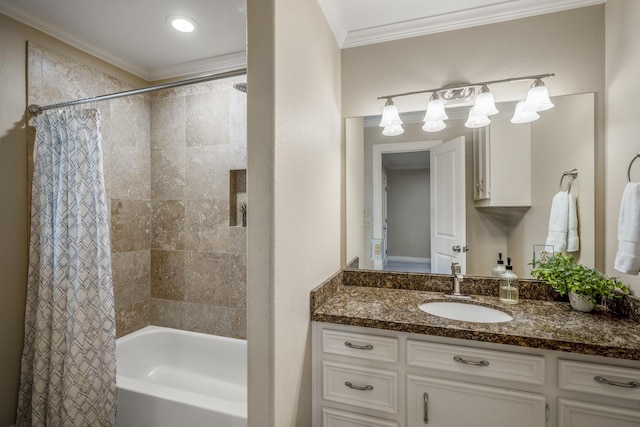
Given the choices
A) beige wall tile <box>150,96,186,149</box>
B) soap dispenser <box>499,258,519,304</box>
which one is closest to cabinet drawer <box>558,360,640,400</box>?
soap dispenser <box>499,258,519,304</box>

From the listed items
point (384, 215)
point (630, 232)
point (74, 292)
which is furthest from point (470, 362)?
point (74, 292)

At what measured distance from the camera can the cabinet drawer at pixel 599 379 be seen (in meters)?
1.11

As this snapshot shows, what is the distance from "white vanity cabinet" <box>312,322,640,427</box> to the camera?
3.76 ft

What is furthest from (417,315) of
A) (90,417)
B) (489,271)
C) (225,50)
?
(225,50)

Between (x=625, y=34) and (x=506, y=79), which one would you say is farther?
(x=506, y=79)

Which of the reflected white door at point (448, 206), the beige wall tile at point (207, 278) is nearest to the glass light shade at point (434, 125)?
Result: the reflected white door at point (448, 206)

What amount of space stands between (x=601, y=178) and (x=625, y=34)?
2.24 ft

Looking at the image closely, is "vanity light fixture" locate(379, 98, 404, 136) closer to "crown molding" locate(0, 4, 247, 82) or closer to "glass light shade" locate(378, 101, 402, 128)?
"glass light shade" locate(378, 101, 402, 128)

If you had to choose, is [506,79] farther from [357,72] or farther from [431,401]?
[431,401]

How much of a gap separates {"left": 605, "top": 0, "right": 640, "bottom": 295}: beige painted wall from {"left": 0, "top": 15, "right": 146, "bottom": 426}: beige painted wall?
3182 mm

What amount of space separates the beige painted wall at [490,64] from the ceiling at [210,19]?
0.07 m

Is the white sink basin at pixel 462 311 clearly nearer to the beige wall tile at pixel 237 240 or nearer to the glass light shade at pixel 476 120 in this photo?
the glass light shade at pixel 476 120

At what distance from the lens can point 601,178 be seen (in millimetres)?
1625

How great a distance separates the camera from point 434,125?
187 centimetres
